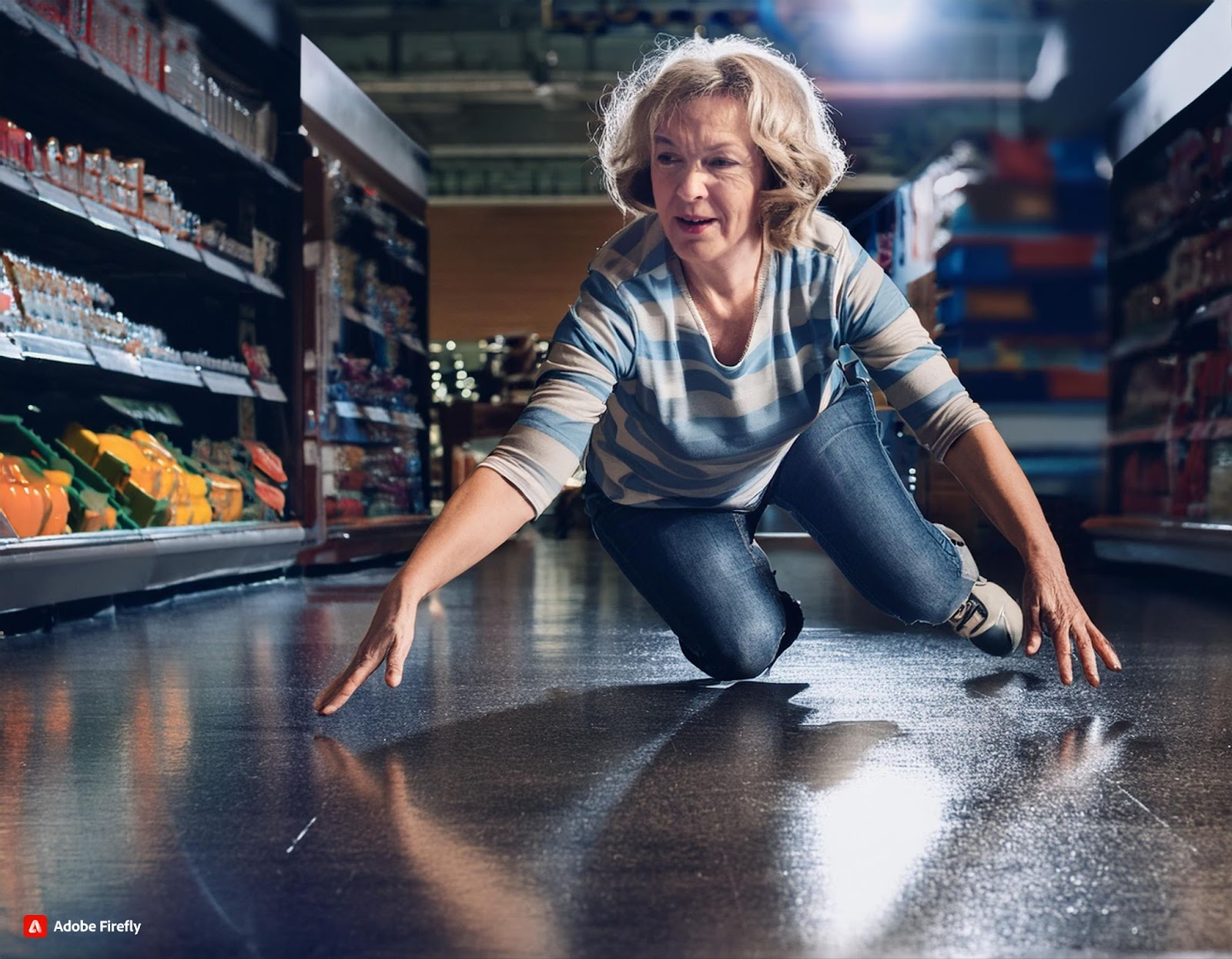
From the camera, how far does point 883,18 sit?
8477mm

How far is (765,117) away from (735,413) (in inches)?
16.3

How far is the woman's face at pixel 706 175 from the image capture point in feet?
5.20

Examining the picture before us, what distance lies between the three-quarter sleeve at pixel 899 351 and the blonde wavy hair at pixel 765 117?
4.4 inches

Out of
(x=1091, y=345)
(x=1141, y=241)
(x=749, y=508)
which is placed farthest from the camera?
(x=1091, y=345)

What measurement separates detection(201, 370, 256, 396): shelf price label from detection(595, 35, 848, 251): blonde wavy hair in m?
2.50

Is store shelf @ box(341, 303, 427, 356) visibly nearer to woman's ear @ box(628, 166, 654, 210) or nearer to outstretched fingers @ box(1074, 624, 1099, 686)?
woman's ear @ box(628, 166, 654, 210)

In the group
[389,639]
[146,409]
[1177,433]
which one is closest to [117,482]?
[146,409]

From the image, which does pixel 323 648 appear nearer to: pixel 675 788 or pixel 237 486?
pixel 675 788

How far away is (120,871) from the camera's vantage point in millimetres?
1015

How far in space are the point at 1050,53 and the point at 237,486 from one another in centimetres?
505

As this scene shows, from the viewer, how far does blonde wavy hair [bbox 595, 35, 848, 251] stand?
1597mm

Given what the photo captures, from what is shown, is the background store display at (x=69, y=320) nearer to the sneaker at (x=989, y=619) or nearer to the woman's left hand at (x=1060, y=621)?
the sneaker at (x=989, y=619)

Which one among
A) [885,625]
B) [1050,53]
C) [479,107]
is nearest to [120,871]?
[885,625]
